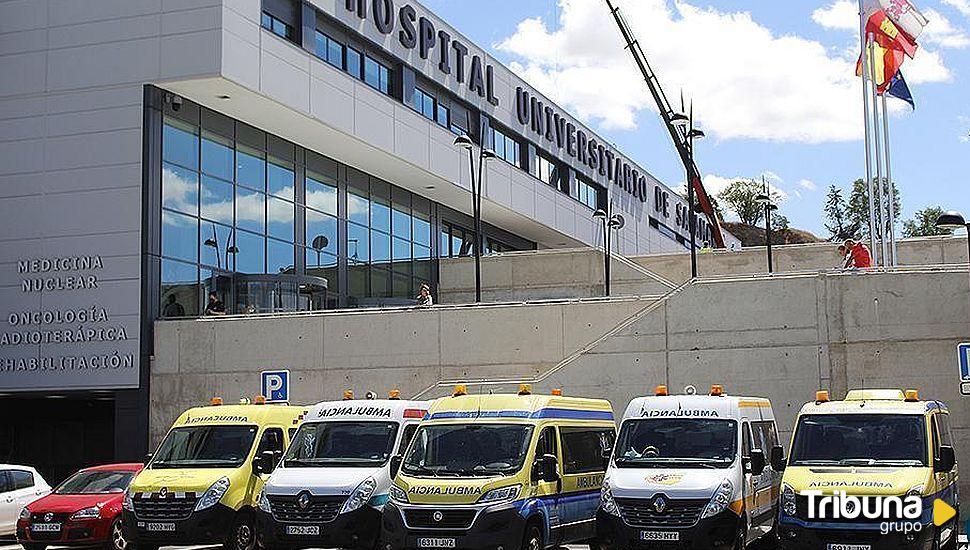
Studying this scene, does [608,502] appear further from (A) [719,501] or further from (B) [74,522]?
(B) [74,522]

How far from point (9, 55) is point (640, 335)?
722 inches

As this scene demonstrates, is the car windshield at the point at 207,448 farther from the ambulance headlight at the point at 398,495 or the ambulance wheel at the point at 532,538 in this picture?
the ambulance wheel at the point at 532,538

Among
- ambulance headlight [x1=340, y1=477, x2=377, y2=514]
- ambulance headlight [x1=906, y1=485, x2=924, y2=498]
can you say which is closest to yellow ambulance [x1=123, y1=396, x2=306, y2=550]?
ambulance headlight [x1=340, y1=477, x2=377, y2=514]

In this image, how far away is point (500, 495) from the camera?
15.5m

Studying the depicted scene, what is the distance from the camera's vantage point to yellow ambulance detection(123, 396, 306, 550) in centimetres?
1762

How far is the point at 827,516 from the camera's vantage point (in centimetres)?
1464

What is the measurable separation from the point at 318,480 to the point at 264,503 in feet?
2.82

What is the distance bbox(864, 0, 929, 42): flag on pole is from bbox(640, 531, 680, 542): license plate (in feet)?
64.6

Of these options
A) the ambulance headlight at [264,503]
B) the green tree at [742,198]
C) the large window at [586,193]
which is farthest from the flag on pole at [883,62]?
the green tree at [742,198]

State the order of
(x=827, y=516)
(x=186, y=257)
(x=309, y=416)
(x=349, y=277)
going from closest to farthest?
1. (x=827, y=516)
2. (x=309, y=416)
3. (x=186, y=257)
4. (x=349, y=277)

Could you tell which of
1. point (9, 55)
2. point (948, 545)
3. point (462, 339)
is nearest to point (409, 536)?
point (948, 545)

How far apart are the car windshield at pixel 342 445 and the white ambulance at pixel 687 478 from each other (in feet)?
11.5

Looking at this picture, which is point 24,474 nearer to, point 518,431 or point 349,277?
point 518,431

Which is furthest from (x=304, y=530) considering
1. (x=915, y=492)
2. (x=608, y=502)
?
(x=915, y=492)
